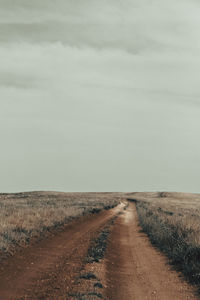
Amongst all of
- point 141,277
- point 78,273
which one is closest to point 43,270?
point 78,273

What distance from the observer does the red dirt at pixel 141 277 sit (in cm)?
727

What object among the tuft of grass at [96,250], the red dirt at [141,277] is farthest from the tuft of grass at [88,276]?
the tuft of grass at [96,250]

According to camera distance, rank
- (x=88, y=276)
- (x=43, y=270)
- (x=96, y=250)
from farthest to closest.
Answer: (x=96, y=250) → (x=43, y=270) → (x=88, y=276)

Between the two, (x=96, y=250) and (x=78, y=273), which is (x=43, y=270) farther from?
(x=96, y=250)

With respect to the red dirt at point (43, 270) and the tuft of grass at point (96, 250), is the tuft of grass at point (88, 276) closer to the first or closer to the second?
the red dirt at point (43, 270)

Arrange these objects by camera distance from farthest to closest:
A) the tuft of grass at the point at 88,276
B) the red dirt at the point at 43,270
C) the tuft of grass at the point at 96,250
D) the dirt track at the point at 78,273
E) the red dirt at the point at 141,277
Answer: the tuft of grass at the point at 96,250
the tuft of grass at the point at 88,276
the red dirt at the point at 141,277
the dirt track at the point at 78,273
the red dirt at the point at 43,270

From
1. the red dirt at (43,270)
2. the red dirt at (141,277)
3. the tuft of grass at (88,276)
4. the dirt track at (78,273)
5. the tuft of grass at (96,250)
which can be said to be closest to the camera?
the red dirt at (43,270)

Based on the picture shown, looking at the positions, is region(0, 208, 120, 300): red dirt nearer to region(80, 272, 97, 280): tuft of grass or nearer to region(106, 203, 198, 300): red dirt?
region(80, 272, 97, 280): tuft of grass

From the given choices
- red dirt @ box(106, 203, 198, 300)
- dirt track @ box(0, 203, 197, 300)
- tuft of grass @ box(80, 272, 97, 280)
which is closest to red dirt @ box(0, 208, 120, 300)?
dirt track @ box(0, 203, 197, 300)

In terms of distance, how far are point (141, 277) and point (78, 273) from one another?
1989 mm

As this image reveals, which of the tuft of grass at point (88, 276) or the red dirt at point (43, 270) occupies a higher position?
the tuft of grass at point (88, 276)

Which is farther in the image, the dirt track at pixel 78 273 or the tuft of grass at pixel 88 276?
the tuft of grass at pixel 88 276

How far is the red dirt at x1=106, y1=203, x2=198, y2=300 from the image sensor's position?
7266 millimetres

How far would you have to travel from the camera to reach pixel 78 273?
8609 mm
